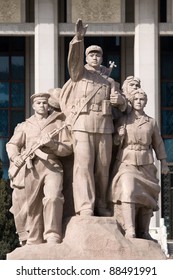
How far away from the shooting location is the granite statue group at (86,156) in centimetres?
2172

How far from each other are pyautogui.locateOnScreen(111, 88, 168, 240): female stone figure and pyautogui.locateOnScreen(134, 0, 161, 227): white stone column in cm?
3525

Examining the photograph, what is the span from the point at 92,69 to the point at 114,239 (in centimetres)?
303

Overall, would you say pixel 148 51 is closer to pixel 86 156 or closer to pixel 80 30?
pixel 86 156

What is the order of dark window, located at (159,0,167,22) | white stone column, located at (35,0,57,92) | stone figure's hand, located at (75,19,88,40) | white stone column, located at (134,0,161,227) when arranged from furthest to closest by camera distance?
dark window, located at (159,0,167,22) → white stone column, located at (35,0,57,92) → white stone column, located at (134,0,161,227) → stone figure's hand, located at (75,19,88,40)

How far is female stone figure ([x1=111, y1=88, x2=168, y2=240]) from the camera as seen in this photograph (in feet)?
71.3

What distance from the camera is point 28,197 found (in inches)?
864

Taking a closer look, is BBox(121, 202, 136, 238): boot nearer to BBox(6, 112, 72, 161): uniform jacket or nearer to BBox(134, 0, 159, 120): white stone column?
BBox(6, 112, 72, 161): uniform jacket

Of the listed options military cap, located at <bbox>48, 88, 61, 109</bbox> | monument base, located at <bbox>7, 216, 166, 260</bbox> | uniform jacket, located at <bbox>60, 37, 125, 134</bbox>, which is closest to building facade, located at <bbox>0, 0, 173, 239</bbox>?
military cap, located at <bbox>48, 88, 61, 109</bbox>

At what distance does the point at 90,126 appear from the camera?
21812 millimetres

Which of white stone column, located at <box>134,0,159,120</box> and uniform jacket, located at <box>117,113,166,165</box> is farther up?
white stone column, located at <box>134,0,159,120</box>

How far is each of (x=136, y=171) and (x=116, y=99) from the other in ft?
3.90

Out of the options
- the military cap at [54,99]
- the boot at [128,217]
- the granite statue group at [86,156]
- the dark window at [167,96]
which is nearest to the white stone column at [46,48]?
the dark window at [167,96]

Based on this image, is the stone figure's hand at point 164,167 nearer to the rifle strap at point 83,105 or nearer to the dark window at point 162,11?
the rifle strap at point 83,105
